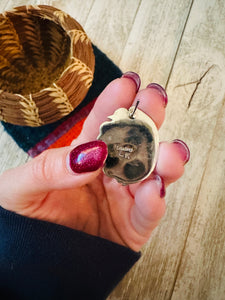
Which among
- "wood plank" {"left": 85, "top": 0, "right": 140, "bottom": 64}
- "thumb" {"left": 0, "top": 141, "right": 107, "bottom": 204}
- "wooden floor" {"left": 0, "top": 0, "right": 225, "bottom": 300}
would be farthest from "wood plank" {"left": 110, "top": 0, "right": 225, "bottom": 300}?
"thumb" {"left": 0, "top": 141, "right": 107, "bottom": 204}

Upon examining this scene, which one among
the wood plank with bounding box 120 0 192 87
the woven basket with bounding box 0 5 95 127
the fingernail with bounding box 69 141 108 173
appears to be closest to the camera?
the fingernail with bounding box 69 141 108 173

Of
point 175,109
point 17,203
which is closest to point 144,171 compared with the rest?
point 17,203

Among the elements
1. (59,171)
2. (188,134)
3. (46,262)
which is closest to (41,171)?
(59,171)

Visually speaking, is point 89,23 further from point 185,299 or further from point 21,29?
point 185,299

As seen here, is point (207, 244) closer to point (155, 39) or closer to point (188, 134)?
point (188, 134)

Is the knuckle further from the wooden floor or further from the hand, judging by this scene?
the wooden floor

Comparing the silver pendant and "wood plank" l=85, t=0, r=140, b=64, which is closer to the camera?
the silver pendant
